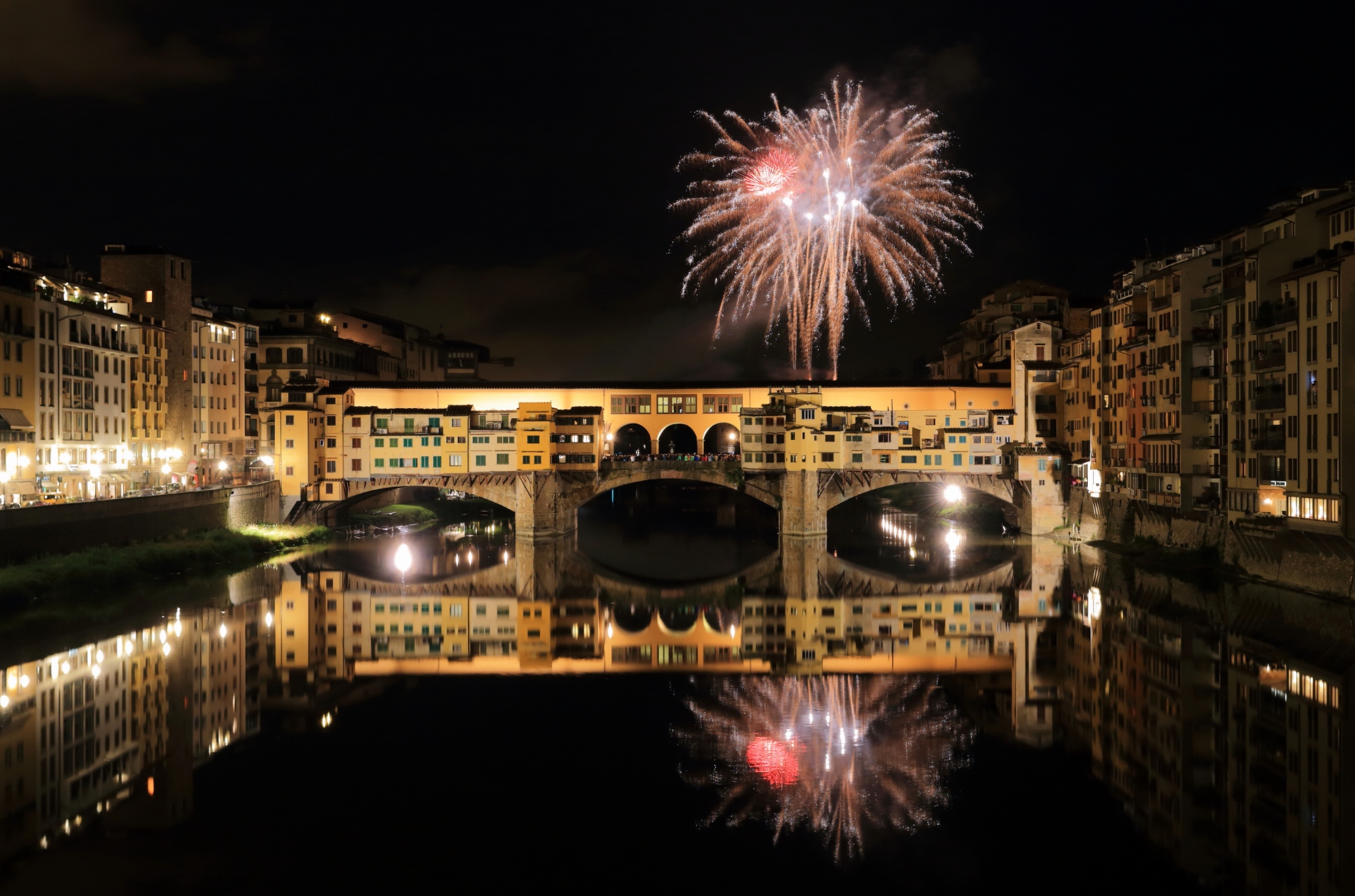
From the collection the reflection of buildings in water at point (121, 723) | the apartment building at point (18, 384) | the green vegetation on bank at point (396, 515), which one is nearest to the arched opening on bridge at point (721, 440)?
the green vegetation on bank at point (396, 515)

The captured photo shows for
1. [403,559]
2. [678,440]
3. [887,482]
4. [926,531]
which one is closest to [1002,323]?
[926,531]

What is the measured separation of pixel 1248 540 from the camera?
127ft

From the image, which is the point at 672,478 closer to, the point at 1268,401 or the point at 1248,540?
the point at 1248,540

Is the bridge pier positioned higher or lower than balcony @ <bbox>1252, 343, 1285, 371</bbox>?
lower

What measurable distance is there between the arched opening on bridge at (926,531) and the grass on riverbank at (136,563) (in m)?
28.9

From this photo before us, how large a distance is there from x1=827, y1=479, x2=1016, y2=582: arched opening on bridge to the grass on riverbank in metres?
28.9

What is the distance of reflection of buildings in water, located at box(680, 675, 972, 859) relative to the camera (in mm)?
19031

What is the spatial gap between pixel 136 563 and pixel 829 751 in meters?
30.4

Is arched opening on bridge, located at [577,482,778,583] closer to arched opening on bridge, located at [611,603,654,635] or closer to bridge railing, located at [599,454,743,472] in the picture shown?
bridge railing, located at [599,454,743,472]

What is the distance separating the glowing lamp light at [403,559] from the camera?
49781mm

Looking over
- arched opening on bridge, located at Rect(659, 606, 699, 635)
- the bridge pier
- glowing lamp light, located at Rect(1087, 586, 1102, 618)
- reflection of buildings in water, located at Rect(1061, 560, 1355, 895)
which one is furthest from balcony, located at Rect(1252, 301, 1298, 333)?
the bridge pier

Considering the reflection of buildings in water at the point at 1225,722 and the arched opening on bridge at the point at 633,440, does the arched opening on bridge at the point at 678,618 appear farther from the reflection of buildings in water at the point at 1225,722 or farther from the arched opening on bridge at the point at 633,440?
the arched opening on bridge at the point at 633,440

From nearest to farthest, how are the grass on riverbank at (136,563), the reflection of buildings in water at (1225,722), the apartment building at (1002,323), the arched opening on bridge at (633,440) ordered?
1. the reflection of buildings in water at (1225,722)
2. the grass on riverbank at (136,563)
3. the apartment building at (1002,323)
4. the arched opening on bridge at (633,440)

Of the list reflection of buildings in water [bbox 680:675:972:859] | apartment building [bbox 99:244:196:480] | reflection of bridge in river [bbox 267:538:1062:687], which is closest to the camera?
reflection of buildings in water [bbox 680:675:972:859]
